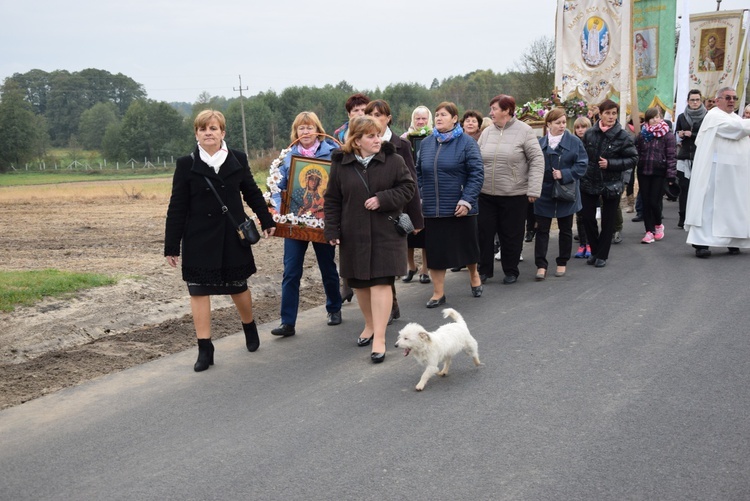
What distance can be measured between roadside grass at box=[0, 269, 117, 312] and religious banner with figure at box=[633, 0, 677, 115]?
1264 centimetres

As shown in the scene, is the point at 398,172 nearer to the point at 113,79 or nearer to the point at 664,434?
the point at 664,434

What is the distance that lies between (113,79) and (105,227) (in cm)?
11206

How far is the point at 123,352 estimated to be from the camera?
686 cm

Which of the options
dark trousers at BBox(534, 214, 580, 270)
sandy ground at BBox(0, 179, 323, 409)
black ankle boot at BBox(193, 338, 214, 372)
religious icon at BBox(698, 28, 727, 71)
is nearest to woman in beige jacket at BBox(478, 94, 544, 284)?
dark trousers at BBox(534, 214, 580, 270)

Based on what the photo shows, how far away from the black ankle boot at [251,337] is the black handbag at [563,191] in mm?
4636

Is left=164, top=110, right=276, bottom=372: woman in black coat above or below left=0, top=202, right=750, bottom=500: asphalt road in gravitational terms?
above

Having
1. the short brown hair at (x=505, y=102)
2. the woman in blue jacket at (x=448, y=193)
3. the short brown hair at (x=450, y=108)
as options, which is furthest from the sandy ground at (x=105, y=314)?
the short brown hair at (x=505, y=102)

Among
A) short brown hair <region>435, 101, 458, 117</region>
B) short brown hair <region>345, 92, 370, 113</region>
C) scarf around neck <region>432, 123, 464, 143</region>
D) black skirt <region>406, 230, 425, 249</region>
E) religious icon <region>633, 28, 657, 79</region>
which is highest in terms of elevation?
religious icon <region>633, 28, 657, 79</region>

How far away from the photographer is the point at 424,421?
4914 mm

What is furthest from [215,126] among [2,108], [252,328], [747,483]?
[2,108]

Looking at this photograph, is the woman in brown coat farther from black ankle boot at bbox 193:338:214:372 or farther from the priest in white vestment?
the priest in white vestment

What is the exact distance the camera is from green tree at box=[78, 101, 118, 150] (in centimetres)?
10125

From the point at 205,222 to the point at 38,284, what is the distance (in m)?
3.00

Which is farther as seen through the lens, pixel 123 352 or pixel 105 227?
pixel 105 227
